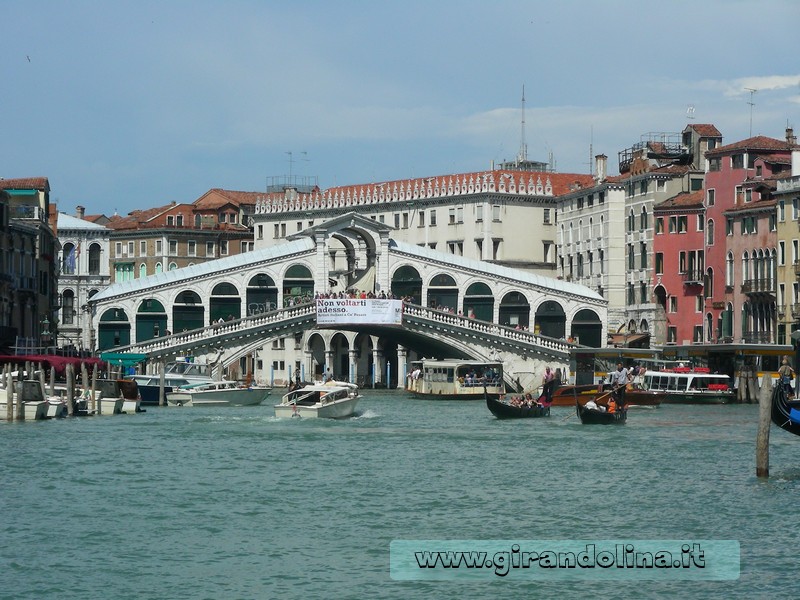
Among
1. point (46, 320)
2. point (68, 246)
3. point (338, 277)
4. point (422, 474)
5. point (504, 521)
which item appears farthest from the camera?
point (68, 246)

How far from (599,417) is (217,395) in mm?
16725

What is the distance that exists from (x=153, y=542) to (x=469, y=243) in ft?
201

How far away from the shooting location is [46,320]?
7556cm

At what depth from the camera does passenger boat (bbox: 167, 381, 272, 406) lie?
204 feet

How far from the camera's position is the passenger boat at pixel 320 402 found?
5269cm

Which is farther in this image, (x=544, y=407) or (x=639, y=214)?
(x=639, y=214)

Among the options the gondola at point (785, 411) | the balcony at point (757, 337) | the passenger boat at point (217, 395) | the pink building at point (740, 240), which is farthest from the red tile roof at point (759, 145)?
the gondola at point (785, 411)

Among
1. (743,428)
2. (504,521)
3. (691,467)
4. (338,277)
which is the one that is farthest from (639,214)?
(504,521)

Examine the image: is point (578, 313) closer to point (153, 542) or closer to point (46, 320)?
point (46, 320)

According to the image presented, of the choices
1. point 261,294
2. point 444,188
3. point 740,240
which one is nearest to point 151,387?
point 261,294

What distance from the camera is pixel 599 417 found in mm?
49781

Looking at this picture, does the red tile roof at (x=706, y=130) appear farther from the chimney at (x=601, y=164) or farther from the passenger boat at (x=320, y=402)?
the passenger boat at (x=320, y=402)

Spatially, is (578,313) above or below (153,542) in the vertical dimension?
above

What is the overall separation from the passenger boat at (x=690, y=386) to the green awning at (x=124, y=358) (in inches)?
706
